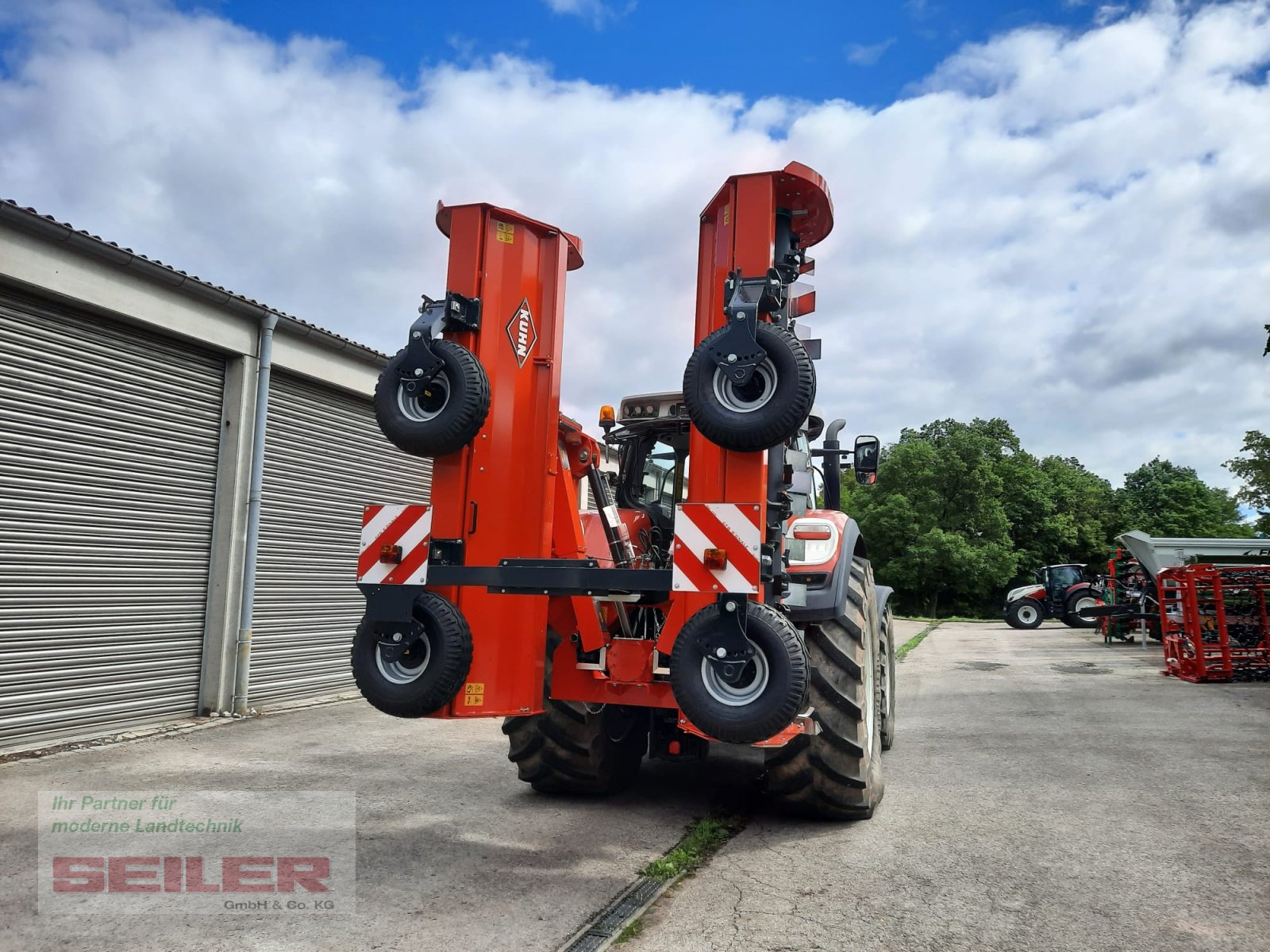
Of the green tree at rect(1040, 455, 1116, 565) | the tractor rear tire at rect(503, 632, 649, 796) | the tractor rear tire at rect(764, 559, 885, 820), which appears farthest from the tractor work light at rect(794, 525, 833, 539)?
the green tree at rect(1040, 455, 1116, 565)

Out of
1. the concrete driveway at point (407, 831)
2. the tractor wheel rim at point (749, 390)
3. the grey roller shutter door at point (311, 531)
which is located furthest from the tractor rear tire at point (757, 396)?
the grey roller shutter door at point (311, 531)

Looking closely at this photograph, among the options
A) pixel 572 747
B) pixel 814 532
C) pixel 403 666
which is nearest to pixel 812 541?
pixel 814 532

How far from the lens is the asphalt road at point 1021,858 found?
10.9ft

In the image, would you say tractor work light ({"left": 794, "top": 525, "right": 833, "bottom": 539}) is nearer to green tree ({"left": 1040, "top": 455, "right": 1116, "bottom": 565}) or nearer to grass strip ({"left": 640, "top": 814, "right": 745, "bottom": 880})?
grass strip ({"left": 640, "top": 814, "right": 745, "bottom": 880})

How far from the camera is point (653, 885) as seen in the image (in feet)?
12.6

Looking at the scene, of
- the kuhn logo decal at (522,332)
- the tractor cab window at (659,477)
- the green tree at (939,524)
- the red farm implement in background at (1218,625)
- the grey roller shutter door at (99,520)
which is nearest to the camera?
the kuhn logo decal at (522,332)

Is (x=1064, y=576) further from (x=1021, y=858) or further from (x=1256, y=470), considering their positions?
(x=1021, y=858)

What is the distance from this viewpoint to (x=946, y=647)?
1936cm

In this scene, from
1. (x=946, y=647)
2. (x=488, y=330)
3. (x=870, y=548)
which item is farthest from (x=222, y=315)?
(x=870, y=548)

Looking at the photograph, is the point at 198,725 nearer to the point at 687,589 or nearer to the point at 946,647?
the point at 687,589

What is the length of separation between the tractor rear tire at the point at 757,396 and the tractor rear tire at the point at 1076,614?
2493 centimetres

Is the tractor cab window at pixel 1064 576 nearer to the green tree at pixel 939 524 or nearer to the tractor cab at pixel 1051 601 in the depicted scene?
the tractor cab at pixel 1051 601

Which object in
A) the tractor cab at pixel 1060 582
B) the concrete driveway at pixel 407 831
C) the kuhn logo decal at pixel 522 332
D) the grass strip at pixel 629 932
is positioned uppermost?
the kuhn logo decal at pixel 522 332

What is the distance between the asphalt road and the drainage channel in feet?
0.28
